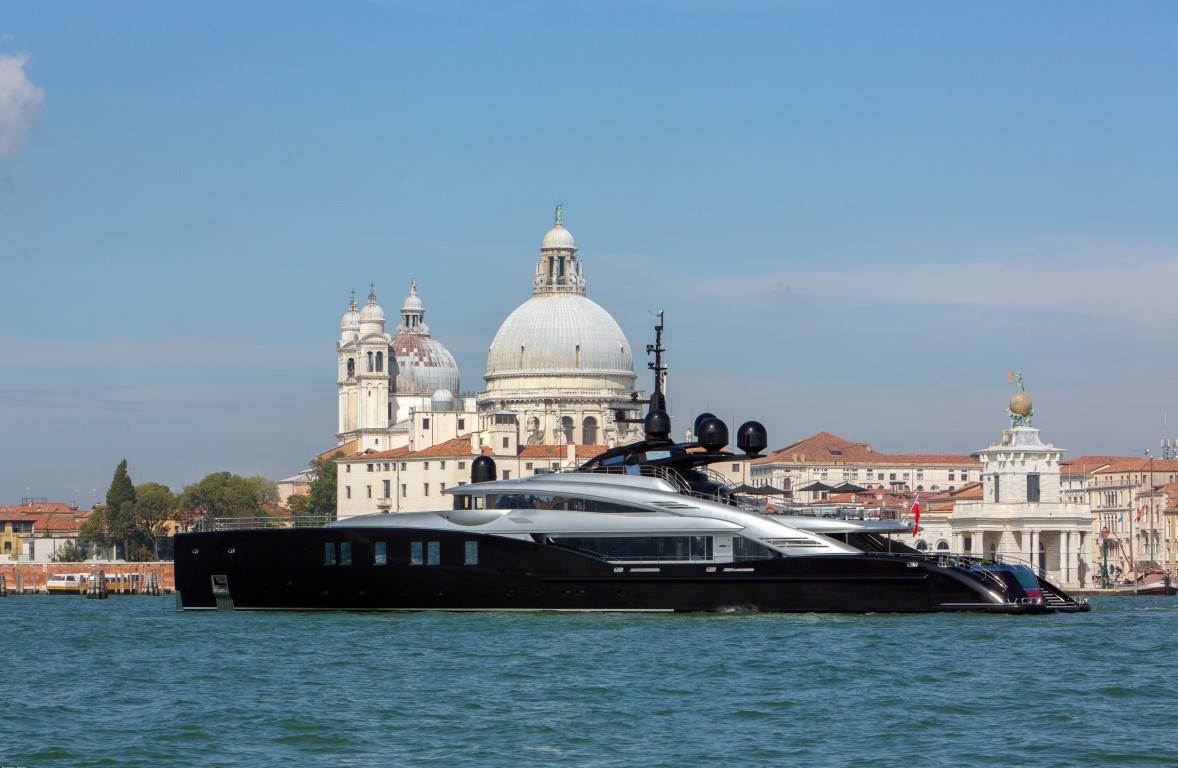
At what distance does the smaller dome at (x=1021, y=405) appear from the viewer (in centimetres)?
10281

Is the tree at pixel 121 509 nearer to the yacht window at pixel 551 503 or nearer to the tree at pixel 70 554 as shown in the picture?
the tree at pixel 70 554

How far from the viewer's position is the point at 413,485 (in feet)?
418

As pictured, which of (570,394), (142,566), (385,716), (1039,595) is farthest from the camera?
(570,394)

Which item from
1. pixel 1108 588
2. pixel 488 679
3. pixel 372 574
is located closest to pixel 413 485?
pixel 1108 588

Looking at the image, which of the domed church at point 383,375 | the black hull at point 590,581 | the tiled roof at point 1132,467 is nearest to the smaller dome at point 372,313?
the domed church at point 383,375

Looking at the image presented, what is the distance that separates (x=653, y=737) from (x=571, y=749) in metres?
1.43

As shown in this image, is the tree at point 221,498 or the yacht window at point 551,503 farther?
the tree at point 221,498

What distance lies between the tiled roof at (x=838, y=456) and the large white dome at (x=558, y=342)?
2006cm

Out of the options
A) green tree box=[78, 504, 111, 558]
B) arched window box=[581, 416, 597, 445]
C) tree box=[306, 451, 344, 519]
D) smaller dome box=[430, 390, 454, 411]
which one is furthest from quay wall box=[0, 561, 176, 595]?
smaller dome box=[430, 390, 454, 411]

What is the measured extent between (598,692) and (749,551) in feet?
47.8

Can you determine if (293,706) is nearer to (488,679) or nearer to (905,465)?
(488,679)

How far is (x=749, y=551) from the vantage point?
151ft

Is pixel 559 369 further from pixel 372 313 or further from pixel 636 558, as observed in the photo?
pixel 636 558

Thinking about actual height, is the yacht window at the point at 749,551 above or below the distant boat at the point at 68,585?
above
